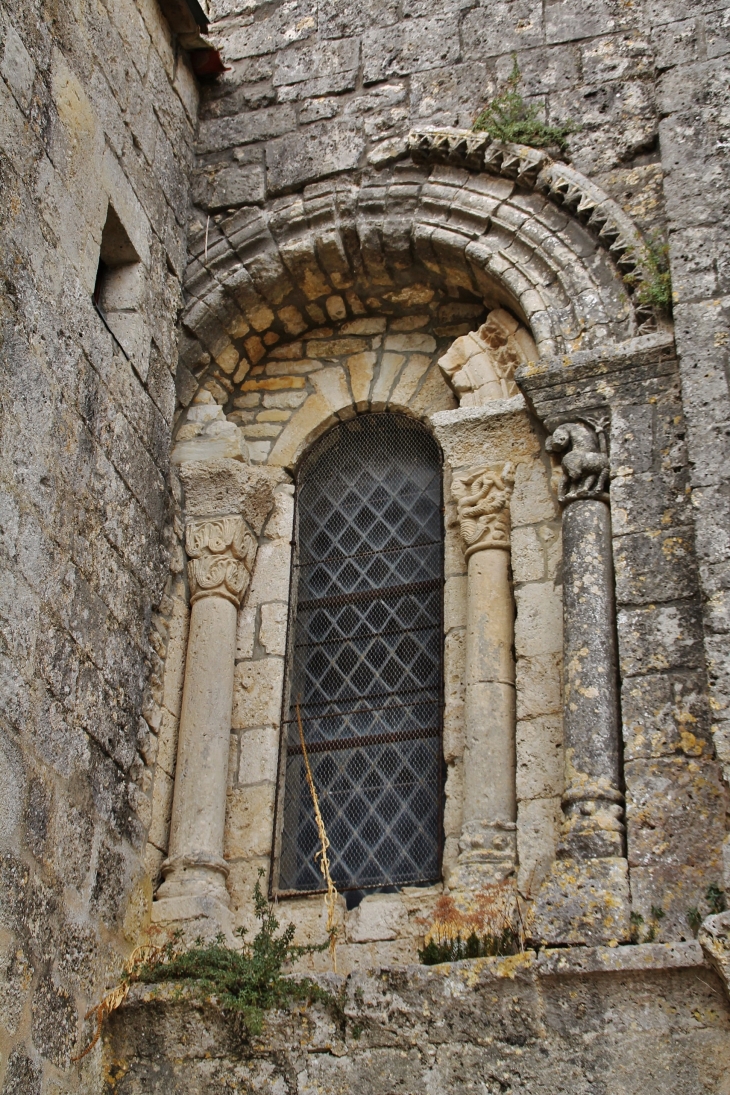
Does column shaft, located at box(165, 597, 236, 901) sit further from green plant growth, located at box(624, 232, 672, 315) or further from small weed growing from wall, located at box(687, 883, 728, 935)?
green plant growth, located at box(624, 232, 672, 315)

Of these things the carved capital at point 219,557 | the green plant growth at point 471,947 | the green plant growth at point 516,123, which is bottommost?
the green plant growth at point 471,947

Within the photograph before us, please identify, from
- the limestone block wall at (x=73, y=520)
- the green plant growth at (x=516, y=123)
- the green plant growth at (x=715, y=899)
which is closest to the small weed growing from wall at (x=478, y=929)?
the green plant growth at (x=715, y=899)

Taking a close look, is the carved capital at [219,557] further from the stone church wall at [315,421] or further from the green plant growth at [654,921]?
the green plant growth at [654,921]

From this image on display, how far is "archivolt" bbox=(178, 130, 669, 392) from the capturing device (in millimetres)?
6203

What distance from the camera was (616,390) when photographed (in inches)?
227

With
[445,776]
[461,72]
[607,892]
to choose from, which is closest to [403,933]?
[445,776]

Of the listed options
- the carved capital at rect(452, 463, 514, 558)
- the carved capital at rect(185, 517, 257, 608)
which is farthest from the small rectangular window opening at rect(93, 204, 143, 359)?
the carved capital at rect(452, 463, 514, 558)

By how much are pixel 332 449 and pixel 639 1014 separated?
10.8 feet

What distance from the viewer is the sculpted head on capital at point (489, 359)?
6492 mm

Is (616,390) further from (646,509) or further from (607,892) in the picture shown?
(607,892)

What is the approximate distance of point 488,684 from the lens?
5676 mm

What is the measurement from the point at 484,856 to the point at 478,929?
0.33 m

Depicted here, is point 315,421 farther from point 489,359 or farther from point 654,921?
point 654,921

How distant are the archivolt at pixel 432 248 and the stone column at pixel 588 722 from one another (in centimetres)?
73
